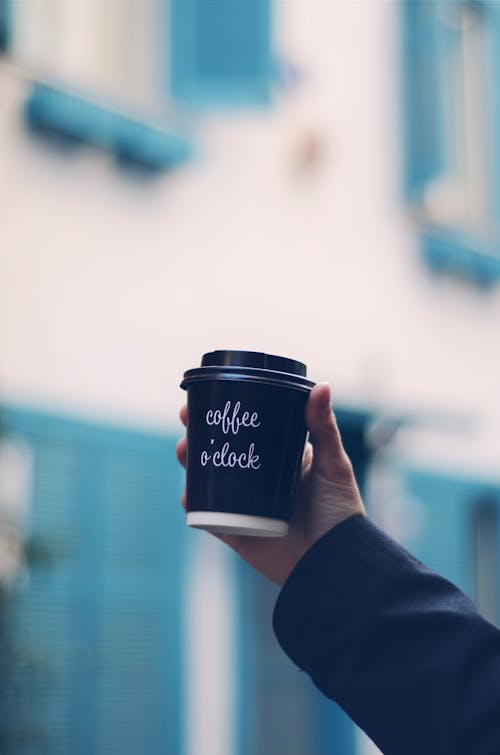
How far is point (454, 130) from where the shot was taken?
6.64 meters

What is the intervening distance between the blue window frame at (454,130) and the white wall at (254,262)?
109 millimetres

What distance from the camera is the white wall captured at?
4527 mm

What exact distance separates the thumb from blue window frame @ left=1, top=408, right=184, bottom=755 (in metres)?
2.83

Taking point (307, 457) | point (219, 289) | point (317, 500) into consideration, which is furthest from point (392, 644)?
point (219, 289)

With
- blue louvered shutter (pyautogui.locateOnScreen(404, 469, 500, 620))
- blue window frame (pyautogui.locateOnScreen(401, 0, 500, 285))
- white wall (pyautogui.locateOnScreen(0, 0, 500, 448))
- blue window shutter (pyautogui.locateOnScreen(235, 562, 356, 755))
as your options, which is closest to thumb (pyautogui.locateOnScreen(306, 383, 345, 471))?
white wall (pyautogui.locateOnScreen(0, 0, 500, 448))

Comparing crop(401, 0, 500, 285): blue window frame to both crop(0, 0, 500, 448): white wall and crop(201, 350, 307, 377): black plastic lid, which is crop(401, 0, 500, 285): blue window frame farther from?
crop(201, 350, 307, 377): black plastic lid

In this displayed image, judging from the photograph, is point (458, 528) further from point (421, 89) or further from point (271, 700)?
point (421, 89)

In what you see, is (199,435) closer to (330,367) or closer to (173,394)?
(173,394)

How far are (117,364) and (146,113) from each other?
39.2 inches

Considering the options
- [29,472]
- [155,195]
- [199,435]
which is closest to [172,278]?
[155,195]

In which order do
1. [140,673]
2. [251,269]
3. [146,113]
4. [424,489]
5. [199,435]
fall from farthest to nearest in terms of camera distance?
[424,489] → [251,269] → [146,113] → [140,673] → [199,435]

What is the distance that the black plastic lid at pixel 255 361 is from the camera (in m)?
1.34

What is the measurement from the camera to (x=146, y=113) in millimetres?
4926

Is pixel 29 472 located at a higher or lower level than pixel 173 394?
lower
